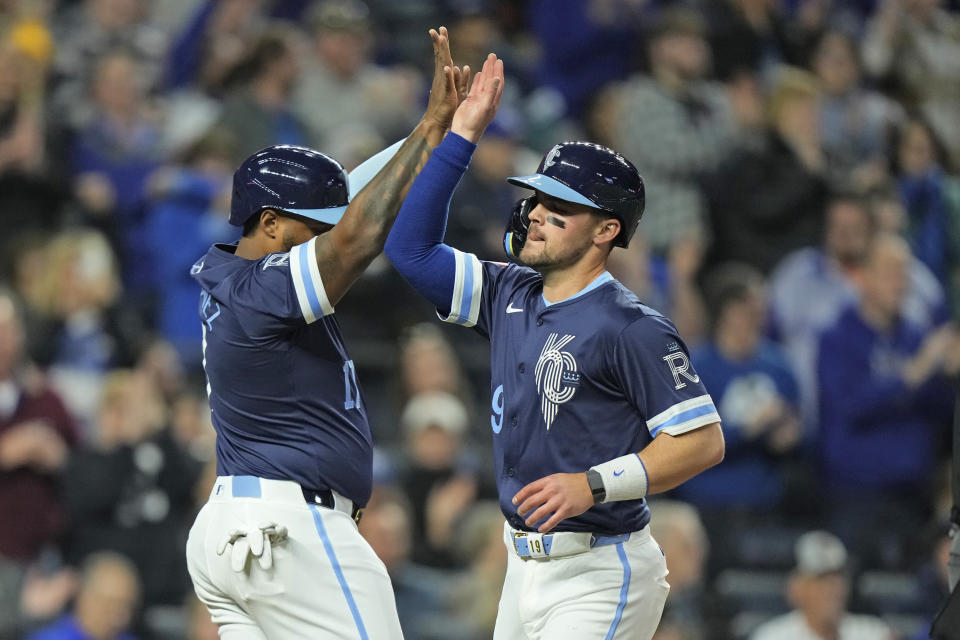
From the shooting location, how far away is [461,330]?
806 centimetres

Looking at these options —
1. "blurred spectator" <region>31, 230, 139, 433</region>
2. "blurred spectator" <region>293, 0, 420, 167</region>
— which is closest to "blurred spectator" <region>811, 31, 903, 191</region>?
"blurred spectator" <region>293, 0, 420, 167</region>

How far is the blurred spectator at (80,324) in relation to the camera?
721 cm

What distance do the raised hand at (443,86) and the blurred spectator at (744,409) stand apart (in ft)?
Answer: 13.0

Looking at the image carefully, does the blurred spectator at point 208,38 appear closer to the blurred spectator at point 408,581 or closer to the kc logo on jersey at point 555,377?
the blurred spectator at point 408,581

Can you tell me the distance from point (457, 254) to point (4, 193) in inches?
164

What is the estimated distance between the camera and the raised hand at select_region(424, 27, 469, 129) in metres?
4.06

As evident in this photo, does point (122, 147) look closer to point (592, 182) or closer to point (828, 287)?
point (828, 287)

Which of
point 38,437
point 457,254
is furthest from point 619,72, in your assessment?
point 457,254

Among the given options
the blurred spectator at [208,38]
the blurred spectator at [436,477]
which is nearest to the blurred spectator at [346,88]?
the blurred spectator at [208,38]

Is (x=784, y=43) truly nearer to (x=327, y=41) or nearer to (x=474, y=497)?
(x=327, y=41)

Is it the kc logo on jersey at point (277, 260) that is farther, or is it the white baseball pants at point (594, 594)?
the kc logo on jersey at point (277, 260)

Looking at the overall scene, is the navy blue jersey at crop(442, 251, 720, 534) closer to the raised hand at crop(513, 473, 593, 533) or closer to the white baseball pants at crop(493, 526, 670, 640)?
the white baseball pants at crop(493, 526, 670, 640)

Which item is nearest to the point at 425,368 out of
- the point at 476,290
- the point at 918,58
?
the point at 476,290

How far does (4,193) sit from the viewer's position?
7.50 meters
